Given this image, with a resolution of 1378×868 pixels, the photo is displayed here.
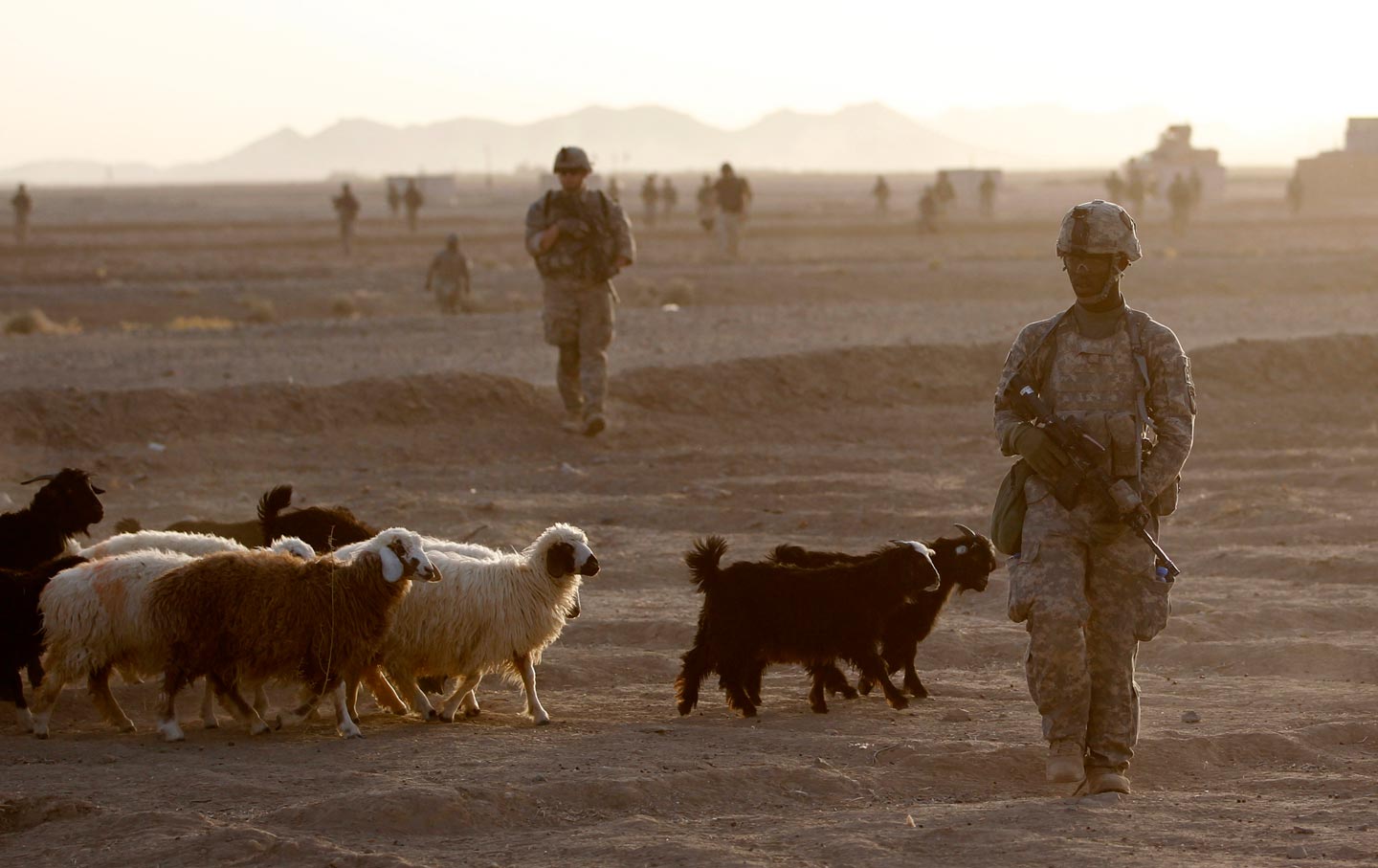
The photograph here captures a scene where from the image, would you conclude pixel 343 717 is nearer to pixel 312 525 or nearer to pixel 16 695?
pixel 16 695

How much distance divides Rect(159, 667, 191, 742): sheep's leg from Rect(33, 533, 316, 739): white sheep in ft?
0.46

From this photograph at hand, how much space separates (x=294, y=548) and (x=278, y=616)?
2.43 ft

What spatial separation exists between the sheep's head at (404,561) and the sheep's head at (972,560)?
2.81 m

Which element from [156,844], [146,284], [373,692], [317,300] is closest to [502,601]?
[373,692]

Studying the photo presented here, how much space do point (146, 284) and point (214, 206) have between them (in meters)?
68.3

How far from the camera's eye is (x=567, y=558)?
846cm

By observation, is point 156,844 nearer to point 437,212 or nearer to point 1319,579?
point 1319,579

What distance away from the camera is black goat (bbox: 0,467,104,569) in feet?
29.9

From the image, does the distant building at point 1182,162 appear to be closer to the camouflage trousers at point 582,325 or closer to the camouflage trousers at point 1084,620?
the camouflage trousers at point 582,325

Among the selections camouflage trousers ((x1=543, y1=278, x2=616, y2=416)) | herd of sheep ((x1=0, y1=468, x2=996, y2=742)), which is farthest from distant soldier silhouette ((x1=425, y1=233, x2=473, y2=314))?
herd of sheep ((x1=0, y1=468, x2=996, y2=742))

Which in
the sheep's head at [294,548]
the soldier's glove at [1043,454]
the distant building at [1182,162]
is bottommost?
the sheep's head at [294,548]

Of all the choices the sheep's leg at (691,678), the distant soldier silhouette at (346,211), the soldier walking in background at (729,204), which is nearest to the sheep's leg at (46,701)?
the sheep's leg at (691,678)

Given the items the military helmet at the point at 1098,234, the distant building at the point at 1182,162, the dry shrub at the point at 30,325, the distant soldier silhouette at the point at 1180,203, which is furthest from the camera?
the distant building at the point at 1182,162

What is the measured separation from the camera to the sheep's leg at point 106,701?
26.9ft
